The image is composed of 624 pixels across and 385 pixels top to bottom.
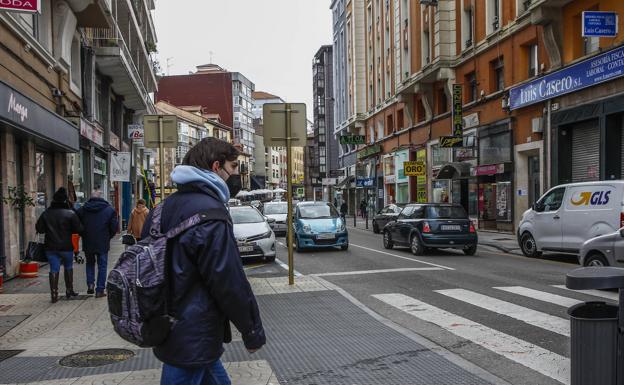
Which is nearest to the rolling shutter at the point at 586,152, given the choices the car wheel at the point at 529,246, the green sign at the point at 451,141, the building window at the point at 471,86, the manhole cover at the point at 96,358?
the car wheel at the point at 529,246

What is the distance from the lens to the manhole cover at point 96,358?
18.3 feet

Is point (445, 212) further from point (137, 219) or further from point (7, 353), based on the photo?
point (7, 353)

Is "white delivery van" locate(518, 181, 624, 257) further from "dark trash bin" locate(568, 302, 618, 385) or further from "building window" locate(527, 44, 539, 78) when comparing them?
"building window" locate(527, 44, 539, 78)

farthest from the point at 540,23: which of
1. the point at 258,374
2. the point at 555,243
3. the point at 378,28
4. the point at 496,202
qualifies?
the point at 378,28

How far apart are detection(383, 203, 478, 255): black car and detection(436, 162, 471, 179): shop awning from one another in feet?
39.2

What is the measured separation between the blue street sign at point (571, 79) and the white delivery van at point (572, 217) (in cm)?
524

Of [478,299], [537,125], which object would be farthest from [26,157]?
[537,125]

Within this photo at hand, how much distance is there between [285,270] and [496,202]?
49.1ft

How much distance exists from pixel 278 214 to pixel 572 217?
13.7 m

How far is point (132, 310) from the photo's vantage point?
108 inches

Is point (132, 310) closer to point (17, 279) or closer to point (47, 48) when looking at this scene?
point (17, 279)

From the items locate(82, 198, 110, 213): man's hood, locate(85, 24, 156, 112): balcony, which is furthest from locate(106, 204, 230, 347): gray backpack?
locate(85, 24, 156, 112): balcony

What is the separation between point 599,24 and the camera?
16656 millimetres

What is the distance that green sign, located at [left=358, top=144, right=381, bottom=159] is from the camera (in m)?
44.8
